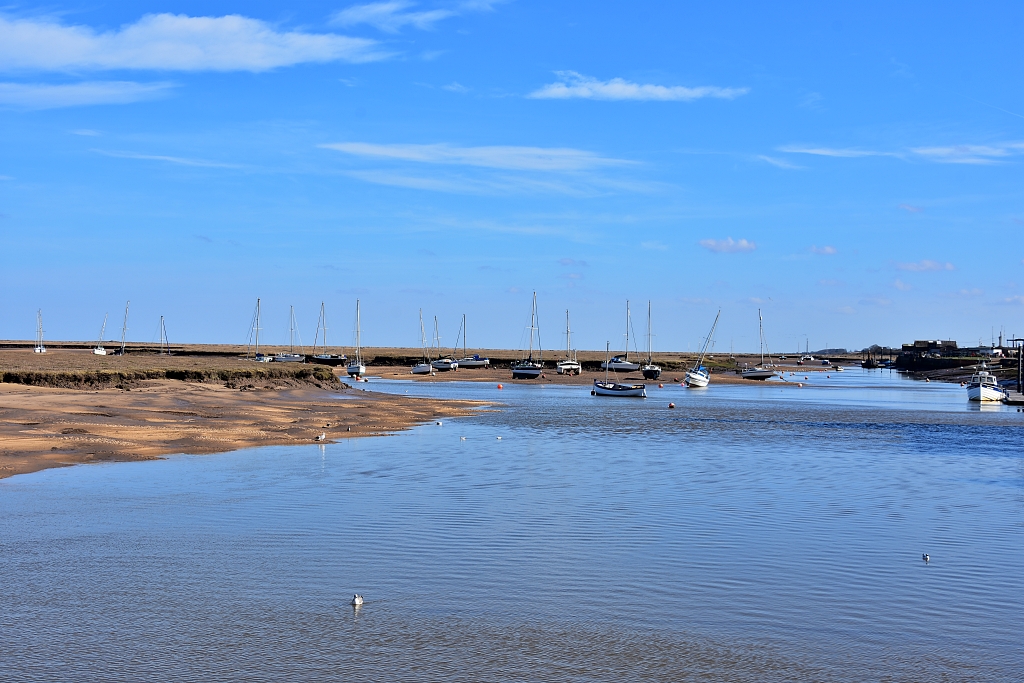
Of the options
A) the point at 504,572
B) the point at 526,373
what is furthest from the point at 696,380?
the point at 504,572

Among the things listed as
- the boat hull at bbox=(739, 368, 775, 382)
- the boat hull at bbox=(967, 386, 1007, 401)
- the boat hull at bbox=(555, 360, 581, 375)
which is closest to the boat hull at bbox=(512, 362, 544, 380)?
the boat hull at bbox=(555, 360, 581, 375)

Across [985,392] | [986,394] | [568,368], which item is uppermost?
[568,368]

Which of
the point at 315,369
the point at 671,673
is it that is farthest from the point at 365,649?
the point at 315,369

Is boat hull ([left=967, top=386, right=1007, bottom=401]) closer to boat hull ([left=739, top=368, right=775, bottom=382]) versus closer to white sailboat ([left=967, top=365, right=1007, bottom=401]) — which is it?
white sailboat ([left=967, top=365, right=1007, bottom=401])

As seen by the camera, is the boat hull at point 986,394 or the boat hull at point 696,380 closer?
the boat hull at point 986,394

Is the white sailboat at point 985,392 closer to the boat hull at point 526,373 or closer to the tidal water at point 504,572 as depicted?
the boat hull at point 526,373

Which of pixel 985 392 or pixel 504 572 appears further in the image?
pixel 985 392

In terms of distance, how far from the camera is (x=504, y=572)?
14.6 meters

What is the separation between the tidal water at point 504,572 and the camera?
10.6m

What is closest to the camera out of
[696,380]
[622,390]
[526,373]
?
[622,390]

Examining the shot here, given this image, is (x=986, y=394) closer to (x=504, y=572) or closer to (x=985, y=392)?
(x=985, y=392)

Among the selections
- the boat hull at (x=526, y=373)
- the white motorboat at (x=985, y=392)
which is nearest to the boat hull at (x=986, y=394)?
the white motorboat at (x=985, y=392)

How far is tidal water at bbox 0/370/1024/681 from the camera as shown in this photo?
34.8ft

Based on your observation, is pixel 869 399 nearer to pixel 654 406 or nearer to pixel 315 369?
pixel 654 406
